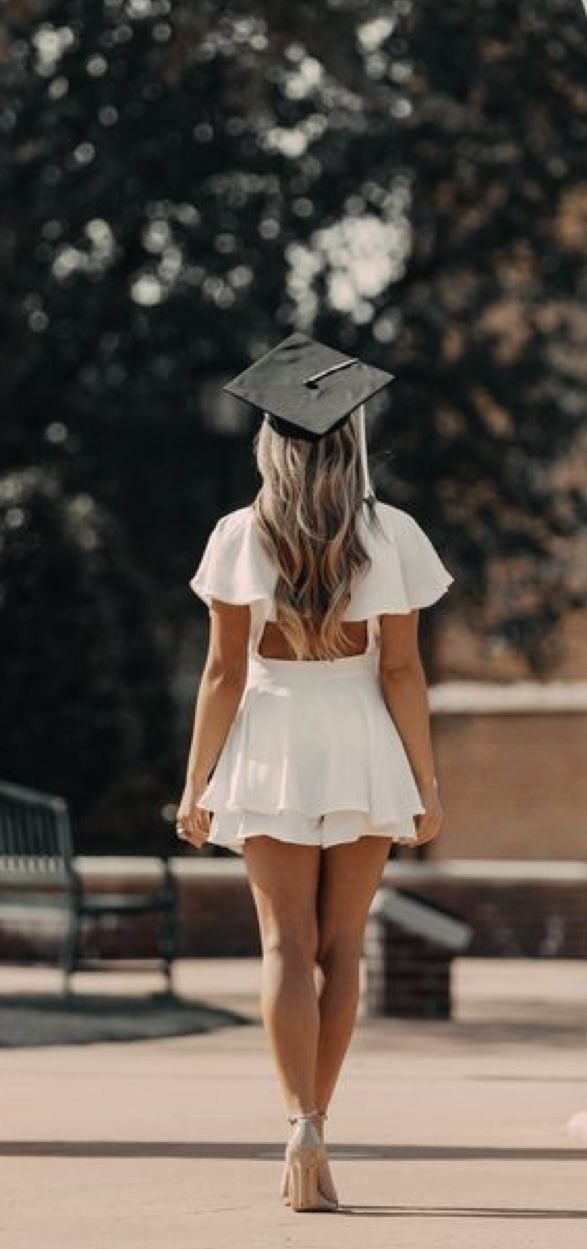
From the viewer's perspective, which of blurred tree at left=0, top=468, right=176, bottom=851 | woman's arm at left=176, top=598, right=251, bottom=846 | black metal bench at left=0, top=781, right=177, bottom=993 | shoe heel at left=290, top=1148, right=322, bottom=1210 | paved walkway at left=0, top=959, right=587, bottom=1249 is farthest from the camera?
blurred tree at left=0, top=468, right=176, bottom=851

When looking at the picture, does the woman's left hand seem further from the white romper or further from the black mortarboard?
the black mortarboard

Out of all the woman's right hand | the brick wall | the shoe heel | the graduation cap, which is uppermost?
the graduation cap

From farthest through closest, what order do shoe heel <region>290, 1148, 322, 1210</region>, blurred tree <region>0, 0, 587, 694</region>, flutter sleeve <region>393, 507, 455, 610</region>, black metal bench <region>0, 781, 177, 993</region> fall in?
blurred tree <region>0, 0, 587, 694</region>, black metal bench <region>0, 781, 177, 993</region>, flutter sleeve <region>393, 507, 455, 610</region>, shoe heel <region>290, 1148, 322, 1210</region>

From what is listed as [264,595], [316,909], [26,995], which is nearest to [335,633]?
[264,595]

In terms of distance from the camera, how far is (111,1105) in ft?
36.0

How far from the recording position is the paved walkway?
741cm

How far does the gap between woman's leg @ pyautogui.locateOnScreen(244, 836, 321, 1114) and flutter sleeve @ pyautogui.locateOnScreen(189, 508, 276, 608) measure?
582 mm

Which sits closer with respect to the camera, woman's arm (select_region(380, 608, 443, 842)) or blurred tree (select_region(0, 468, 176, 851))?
woman's arm (select_region(380, 608, 443, 842))

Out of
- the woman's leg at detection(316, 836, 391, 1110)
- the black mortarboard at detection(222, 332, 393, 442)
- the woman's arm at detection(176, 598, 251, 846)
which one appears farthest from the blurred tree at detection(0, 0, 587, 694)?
the woman's leg at detection(316, 836, 391, 1110)

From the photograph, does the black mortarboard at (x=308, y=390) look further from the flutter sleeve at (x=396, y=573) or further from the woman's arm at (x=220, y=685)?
the woman's arm at (x=220, y=685)

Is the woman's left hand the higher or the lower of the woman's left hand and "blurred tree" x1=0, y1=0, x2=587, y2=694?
the higher

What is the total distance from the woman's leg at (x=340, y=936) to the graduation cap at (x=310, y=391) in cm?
87

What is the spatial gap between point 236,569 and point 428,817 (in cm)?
75

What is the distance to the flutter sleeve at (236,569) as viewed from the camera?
25.9ft
